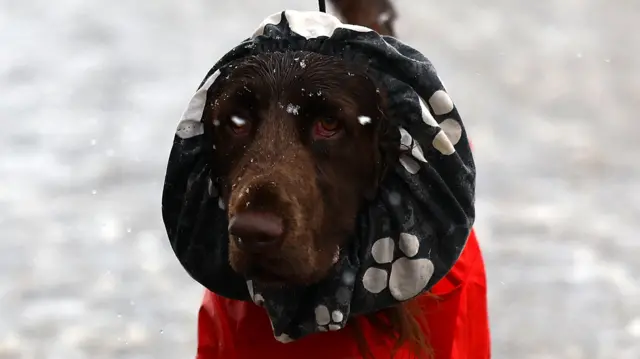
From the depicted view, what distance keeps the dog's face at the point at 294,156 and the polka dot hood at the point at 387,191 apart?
0.04 meters

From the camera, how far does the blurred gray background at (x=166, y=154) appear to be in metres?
2.56

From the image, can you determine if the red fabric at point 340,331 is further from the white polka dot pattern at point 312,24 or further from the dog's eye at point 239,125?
the white polka dot pattern at point 312,24

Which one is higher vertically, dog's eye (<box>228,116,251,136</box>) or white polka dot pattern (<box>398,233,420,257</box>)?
dog's eye (<box>228,116,251,136</box>)

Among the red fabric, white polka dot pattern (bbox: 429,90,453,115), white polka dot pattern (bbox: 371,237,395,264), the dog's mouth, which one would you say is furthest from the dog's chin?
white polka dot pattern (bbox: 429,90,453,115)

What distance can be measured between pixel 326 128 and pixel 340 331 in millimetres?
435

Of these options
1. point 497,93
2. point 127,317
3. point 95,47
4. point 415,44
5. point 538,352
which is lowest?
point 538,352

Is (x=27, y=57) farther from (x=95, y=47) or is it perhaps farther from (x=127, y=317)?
(x=127, y=317)

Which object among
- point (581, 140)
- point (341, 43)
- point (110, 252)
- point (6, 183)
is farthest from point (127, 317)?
point (581, 140)

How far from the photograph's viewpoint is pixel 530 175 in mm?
3244

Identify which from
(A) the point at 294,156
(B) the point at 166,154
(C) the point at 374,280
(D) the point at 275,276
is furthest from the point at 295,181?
(B) the point at 166,154

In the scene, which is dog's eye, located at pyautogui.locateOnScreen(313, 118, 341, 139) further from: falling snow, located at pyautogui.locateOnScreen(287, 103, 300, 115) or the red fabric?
the red fabric

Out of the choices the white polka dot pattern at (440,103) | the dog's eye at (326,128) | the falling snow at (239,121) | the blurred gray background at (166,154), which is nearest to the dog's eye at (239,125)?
the falling snow at (239,121)

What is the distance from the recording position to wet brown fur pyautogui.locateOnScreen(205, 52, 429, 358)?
53.4 inches

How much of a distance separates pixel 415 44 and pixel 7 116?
1.96m
